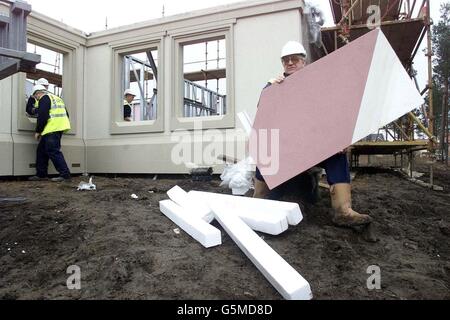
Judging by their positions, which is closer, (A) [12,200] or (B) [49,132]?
(A) [12,200]

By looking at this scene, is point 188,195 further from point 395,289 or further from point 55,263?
point 395,289

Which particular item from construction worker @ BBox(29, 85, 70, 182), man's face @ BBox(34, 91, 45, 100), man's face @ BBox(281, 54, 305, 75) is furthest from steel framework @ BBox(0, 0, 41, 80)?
man's face @ BBox(34, 91, 45, 100)

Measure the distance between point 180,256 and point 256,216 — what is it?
0.67 metres

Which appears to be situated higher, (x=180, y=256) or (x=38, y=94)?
(x=38, y=94)

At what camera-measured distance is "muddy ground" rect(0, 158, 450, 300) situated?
77.5 inches

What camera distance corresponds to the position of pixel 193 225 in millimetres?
2594

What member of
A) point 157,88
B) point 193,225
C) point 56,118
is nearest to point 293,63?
point 193,225

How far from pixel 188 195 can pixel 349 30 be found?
4664 millimetres

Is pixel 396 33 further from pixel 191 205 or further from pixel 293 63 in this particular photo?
pixel 191 205

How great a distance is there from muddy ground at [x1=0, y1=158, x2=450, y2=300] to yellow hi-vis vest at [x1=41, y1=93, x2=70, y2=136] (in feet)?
8.82

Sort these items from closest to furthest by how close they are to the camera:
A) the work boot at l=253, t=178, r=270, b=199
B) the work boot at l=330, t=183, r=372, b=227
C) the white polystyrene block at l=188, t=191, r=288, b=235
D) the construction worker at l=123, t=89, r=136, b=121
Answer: the white polystyrene block at l=188, t=191, r=288, b=235, the work boot at l=330, t=183, r=372, b=227, the work boot at l=253, t=178, r=270, b=199, the construction worker at l=123, t=89, r=136, b=121

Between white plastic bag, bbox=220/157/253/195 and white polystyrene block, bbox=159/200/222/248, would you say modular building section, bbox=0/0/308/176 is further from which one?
white polystyrene block, bbox=159/200/222/248
